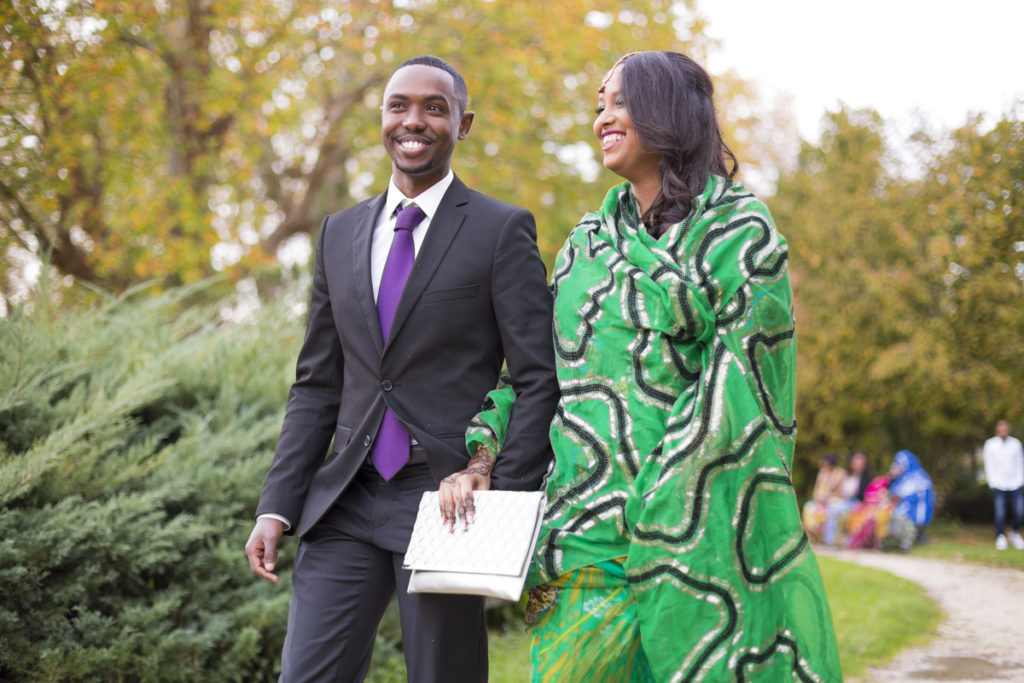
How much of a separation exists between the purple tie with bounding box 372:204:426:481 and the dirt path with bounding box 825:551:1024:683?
4376mm

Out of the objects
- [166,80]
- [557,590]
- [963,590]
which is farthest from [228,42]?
[557,590]

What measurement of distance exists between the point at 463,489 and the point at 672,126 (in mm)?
1176

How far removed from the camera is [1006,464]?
48.1ft

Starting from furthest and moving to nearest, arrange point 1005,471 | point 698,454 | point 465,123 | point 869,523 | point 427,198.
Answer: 1. point 869,523
2. point 1005,471
3. point 465,123
4. point 427,198
5. point 698,454

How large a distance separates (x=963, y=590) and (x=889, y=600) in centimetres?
206

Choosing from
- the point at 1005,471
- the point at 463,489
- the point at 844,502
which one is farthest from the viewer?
the point at 844,502

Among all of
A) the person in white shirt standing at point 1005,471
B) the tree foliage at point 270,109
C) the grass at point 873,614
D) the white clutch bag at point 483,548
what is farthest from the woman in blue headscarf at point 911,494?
the white clutch bag at point 483,548

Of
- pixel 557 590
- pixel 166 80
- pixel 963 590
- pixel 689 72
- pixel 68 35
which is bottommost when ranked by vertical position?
pixel 963 590

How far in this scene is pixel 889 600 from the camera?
8.84 metres

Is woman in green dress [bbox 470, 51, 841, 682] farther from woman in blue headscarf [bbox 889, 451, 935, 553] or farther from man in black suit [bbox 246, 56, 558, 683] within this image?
woman in blue headscarf [bbox 889, 451, 935, 553]

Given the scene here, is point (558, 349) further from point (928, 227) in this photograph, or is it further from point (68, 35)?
point (928, 227)

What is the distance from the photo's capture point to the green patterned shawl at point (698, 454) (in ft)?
7.52

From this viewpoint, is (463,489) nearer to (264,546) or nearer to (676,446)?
(676,446)

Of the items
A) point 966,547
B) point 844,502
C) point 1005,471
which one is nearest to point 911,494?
point 844,502
